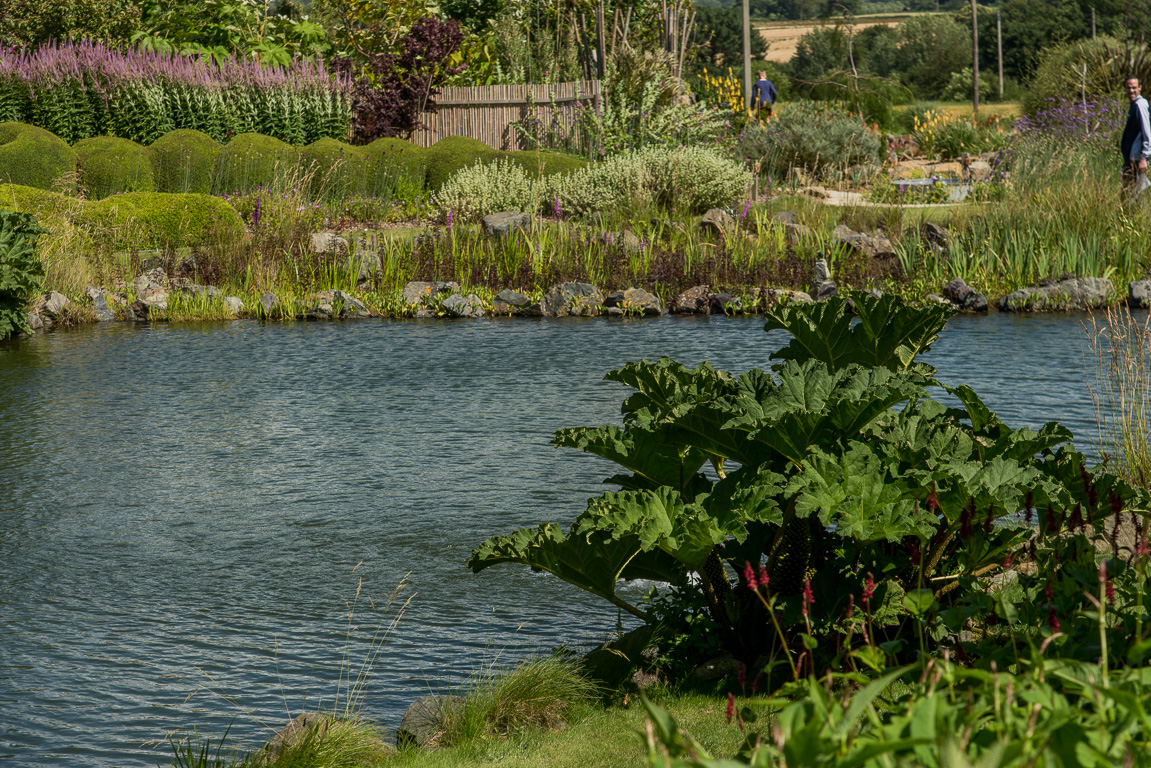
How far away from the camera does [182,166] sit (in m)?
17.1

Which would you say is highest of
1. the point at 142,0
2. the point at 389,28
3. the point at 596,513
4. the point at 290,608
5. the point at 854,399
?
the point at 142,0

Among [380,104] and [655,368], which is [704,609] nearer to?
[655,368]

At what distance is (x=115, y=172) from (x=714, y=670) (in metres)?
16.1

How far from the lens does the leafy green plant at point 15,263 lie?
980 cm

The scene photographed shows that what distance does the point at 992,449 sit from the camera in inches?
125

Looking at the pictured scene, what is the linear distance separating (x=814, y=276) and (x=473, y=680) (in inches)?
391

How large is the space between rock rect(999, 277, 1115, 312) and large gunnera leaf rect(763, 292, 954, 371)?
28.5 ft

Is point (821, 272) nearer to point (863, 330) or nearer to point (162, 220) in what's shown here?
point (162, 220)

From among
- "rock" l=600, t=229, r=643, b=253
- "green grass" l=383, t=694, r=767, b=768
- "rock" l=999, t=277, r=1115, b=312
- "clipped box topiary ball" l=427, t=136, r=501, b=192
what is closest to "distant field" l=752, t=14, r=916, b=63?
"clipped box topiary ball" l=427, t=136, r=501, b=192

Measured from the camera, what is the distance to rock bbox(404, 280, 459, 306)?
12.7 m

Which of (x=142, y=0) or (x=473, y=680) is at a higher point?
(x=142, y=0)

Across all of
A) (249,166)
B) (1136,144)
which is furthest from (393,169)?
(1136,144)

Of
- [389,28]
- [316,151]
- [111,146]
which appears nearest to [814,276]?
[316,151]

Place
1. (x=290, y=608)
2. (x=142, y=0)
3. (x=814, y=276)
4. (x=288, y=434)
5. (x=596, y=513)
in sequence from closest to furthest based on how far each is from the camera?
(x=596, y=513)
(x=290, y=608)
(x=288, y=434)
(x=814, y=276)
(x=142, y=0)
